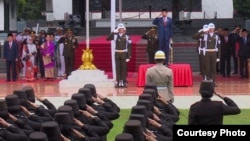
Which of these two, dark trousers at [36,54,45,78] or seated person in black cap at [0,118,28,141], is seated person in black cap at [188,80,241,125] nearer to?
seated person in black cap at [0,118,28,141]

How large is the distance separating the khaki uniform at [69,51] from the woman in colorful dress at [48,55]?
41cm

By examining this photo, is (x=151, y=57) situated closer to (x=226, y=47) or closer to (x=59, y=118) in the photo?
(x=226, y=47)

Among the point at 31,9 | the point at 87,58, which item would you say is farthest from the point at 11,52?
the point at 31,9

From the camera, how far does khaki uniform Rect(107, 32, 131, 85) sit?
25.0 meters

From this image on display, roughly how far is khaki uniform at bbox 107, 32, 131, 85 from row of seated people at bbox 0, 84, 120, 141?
1223 centimetres

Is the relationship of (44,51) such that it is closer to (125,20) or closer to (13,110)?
(13,110)

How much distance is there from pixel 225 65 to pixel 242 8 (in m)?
36.2

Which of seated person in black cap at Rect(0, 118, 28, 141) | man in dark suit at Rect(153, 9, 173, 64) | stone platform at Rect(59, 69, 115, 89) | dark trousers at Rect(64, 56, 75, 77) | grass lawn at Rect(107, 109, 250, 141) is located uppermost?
man in dark suit at Rect(153, 9, 173, 64)

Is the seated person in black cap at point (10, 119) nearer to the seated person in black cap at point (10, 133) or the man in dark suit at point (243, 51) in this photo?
the seated person in black cap at point (10, 133)

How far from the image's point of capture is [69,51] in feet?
Result: 90.9

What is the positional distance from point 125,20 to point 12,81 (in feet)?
66.4

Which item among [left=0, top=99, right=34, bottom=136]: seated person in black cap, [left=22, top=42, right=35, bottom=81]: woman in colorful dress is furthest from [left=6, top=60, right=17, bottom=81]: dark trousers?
[left=0, top=99, right=34, bottom=136]: seated person in black cap

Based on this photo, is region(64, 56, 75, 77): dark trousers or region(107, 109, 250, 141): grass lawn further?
region(64, 56, 75, 77): dark trousers

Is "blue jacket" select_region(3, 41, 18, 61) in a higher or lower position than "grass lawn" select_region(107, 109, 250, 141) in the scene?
higher
